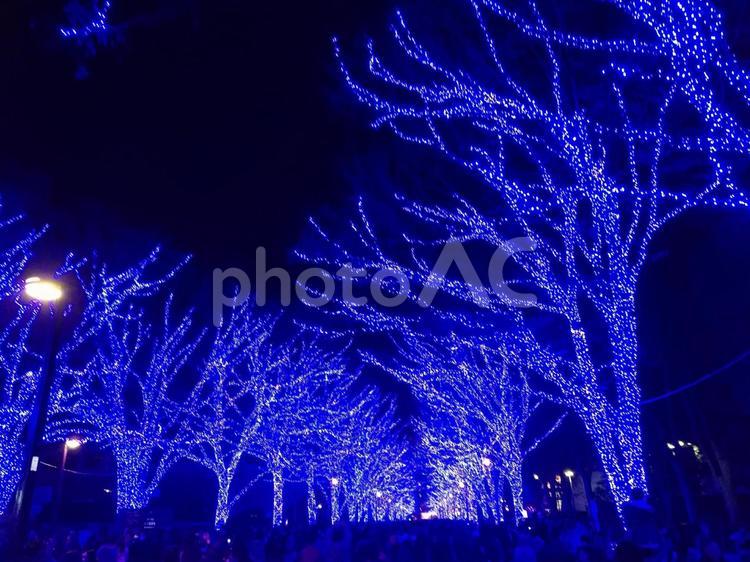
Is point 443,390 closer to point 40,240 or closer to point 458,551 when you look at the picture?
point 458,551

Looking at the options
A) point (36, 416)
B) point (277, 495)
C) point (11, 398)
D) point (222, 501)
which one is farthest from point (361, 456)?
point (36, 416)

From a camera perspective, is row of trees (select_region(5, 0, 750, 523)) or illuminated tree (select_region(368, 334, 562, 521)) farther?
illuminated tree (select_region(368, 334, 562, 521))

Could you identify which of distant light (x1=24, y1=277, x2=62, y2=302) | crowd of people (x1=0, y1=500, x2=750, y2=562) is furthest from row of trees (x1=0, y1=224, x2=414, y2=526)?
crowd of people (x1=0, y1=500, x2=750, y2=562)

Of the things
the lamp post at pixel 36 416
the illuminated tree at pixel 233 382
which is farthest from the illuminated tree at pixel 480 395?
the lamp post at pixel 36 416

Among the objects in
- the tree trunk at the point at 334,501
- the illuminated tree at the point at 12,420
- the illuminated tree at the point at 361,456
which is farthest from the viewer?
the tree trunk at the point at 334,501

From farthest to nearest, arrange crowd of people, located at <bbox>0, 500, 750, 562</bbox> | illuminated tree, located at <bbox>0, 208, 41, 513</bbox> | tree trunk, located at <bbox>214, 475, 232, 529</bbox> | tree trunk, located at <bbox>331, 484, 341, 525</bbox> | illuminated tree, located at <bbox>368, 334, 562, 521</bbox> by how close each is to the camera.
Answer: tree trunk, located at <bbox>331, 484, 341, 525</bbox> < tree trunk, located at <bbox>214, 475, 232, 529</bbox> < illuminated tree, located at <bbox>368, 334, 562, 521</bbox> < illuminated tree, located at <bbox>0, 208, 41, 513</bbox> < crowd of people, located at <bbox>0, 500, 750, 562</bbox>

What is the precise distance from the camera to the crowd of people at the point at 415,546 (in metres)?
9.18

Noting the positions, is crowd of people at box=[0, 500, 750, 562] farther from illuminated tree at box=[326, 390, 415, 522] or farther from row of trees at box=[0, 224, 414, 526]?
illuminated tree at box=[326, 390, 415, 522]

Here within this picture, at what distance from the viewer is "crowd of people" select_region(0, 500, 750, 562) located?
9180 millimetres

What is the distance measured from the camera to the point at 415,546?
45.8 ft

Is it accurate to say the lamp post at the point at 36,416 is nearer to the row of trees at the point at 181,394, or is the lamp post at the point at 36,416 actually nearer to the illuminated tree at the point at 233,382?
the row of trees at the point at 181,394

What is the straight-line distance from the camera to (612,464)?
28.8 feet

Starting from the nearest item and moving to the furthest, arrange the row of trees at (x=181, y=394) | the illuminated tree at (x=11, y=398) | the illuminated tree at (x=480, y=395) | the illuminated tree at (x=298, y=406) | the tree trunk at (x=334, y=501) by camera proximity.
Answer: the illuminated tree at (x=11, y=398) → the row of trees at (x=181, y=394) → the illuminated tree at (x=480, y=395) → the illuminated tree at (x=298, y=406) → the tree trunk at (x=334, y=501)

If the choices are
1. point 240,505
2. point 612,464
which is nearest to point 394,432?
point 240,505
